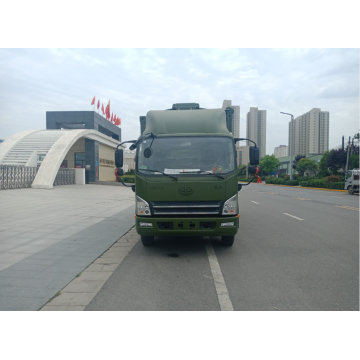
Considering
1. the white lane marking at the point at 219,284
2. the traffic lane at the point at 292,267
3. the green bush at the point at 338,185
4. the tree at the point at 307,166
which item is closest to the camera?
the white lane marking at the point at 219,284

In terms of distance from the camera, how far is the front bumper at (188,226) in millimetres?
5355

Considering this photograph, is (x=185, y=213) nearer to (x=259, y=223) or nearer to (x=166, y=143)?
(x=166, y=143)

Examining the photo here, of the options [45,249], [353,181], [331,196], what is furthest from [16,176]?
[353,181]

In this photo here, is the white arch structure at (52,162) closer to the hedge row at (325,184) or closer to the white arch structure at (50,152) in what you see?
the white arch structure at (50,152)

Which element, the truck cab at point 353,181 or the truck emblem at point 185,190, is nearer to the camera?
the truck emblem at point 185,190

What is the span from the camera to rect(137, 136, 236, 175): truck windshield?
18.4 ft

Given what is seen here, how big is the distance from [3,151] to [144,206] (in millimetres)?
30823

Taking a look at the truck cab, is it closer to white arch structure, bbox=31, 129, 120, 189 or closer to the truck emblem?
the truck emblem

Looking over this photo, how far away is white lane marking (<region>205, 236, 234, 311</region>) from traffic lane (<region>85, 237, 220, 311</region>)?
6cm

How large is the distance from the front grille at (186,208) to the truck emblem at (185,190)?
172 mm

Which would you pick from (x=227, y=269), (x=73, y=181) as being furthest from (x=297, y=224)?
(x=73, y=181)

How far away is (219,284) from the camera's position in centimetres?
412

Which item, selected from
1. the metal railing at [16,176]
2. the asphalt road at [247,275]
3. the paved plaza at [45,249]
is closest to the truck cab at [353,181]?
the asphalt road at [247,275]

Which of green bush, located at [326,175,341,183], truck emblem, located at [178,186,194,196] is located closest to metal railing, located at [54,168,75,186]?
truck emblem, located at [178,186,194,196]
